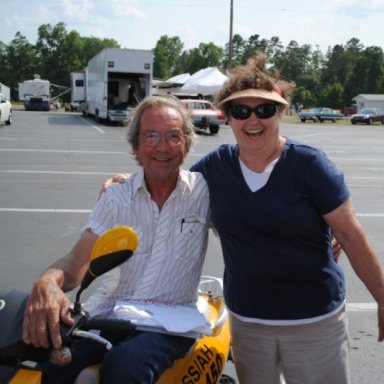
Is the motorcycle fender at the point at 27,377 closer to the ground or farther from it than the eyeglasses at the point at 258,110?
closer to the ground

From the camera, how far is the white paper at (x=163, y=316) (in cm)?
228

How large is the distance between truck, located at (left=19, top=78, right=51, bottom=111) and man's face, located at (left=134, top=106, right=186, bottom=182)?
5851 centimetres

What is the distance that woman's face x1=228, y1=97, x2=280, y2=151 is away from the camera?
2.58 meters

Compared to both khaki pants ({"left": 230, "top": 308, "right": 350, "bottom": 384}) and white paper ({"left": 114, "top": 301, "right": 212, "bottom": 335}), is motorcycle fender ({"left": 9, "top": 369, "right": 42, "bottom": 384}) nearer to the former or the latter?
white paper ({"left": 114, "top": 301, "right": 212, "bottom": 335})

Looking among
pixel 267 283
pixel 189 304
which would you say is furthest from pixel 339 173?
pixel 189 304

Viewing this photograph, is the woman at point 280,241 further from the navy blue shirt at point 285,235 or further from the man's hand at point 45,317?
the man's hand at point 45,317

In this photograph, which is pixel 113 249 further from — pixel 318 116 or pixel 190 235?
pixel 318 116

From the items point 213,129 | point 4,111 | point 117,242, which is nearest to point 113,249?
point 117,242

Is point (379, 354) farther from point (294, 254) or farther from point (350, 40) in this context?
point (350, 40)

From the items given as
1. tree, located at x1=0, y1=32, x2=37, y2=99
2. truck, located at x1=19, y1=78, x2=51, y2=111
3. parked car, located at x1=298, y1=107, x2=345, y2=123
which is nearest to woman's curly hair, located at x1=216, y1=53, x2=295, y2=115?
parked car, located at x1=298, y1=107, x2=345, y2=123

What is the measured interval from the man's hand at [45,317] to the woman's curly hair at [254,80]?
1.20m

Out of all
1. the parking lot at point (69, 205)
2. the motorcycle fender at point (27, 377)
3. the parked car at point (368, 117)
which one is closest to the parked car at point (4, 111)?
the parking lot at point (69, 205)

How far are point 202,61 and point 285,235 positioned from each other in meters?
129

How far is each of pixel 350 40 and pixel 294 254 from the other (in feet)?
505
